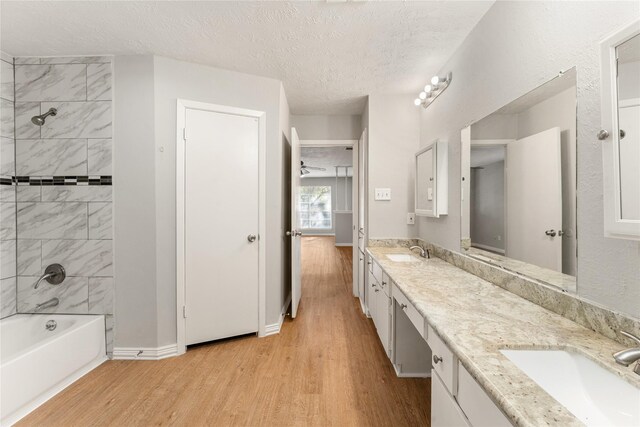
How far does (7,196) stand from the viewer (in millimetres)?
2051

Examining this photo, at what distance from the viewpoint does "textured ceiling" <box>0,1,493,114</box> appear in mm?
1584

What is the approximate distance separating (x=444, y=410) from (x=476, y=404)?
0.28m

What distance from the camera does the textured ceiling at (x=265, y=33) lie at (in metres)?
1.58

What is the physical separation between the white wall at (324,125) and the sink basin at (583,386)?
3047 millimetres

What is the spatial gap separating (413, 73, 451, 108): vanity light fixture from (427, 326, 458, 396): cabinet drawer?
1937mm

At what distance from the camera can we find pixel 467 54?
1831 mm

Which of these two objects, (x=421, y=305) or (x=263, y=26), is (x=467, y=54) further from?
(x=421, y=305)

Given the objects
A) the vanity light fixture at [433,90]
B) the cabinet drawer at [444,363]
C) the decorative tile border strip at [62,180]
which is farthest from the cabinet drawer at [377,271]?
the decorative tile border strip at [62,180]

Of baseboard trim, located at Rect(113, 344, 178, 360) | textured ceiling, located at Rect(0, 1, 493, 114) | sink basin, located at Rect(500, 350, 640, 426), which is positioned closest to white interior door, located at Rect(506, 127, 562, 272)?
sink basin, located at Rect(500, 350, 640, 426)

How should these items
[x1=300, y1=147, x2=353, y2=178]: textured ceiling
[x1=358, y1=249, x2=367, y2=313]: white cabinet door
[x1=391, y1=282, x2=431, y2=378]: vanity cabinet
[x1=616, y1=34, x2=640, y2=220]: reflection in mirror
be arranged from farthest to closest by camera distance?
[x1=300, y1=147, x2=353, y2=178]: textured ceiling, [x1=358, y1=249, x2=367, y2=313]: white cabinet door, [x1=391, y1=282, x2=431, y2=378]: vanity cabinet, [x1=616, y1=34, x2=640, y2=220]: reflection in mirror

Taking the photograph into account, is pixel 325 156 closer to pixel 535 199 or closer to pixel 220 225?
pixel 220 225

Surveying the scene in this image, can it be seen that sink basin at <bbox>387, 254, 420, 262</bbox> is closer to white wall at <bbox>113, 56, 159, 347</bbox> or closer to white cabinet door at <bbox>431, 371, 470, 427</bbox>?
white cabinet door at <bbox>431, 371, 470, 427</bbox>

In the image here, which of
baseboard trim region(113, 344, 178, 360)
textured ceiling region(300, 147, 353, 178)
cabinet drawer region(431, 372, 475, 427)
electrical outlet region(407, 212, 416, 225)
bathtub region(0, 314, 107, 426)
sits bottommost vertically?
baseboard trim region(113, 344, 178, 360)

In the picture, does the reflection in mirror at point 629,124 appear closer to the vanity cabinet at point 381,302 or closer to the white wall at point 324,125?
the vanity cabinet at point 381,302
